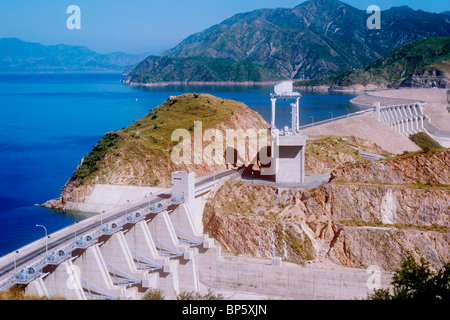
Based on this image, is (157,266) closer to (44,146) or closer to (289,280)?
(289,280)

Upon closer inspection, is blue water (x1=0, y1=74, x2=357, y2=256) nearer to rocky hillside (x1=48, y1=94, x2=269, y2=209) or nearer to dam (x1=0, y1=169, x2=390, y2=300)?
rocky hillside (x1=48, y1=94, x2=269, y2=209)

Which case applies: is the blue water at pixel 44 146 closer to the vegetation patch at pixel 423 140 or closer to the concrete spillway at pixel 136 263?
the concrete spillway at pixel 136 263

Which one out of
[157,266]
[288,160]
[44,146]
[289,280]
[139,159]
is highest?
[288,160]

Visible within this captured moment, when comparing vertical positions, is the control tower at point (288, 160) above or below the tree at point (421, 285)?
above

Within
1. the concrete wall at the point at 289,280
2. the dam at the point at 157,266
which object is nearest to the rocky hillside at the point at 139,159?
the dam at the point at 157,266

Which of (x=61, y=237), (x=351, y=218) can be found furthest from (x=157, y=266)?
(x=351, y=218)

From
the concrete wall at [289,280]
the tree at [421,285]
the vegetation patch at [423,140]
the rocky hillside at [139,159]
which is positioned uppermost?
the rocky hillside at [139,159]

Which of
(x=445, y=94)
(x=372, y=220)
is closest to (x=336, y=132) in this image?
(x=372, y=220)

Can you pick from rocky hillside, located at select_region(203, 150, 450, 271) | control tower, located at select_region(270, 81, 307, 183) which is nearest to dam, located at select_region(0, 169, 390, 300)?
rocky hillside, located at select_region(203, 150, 450, 271)
